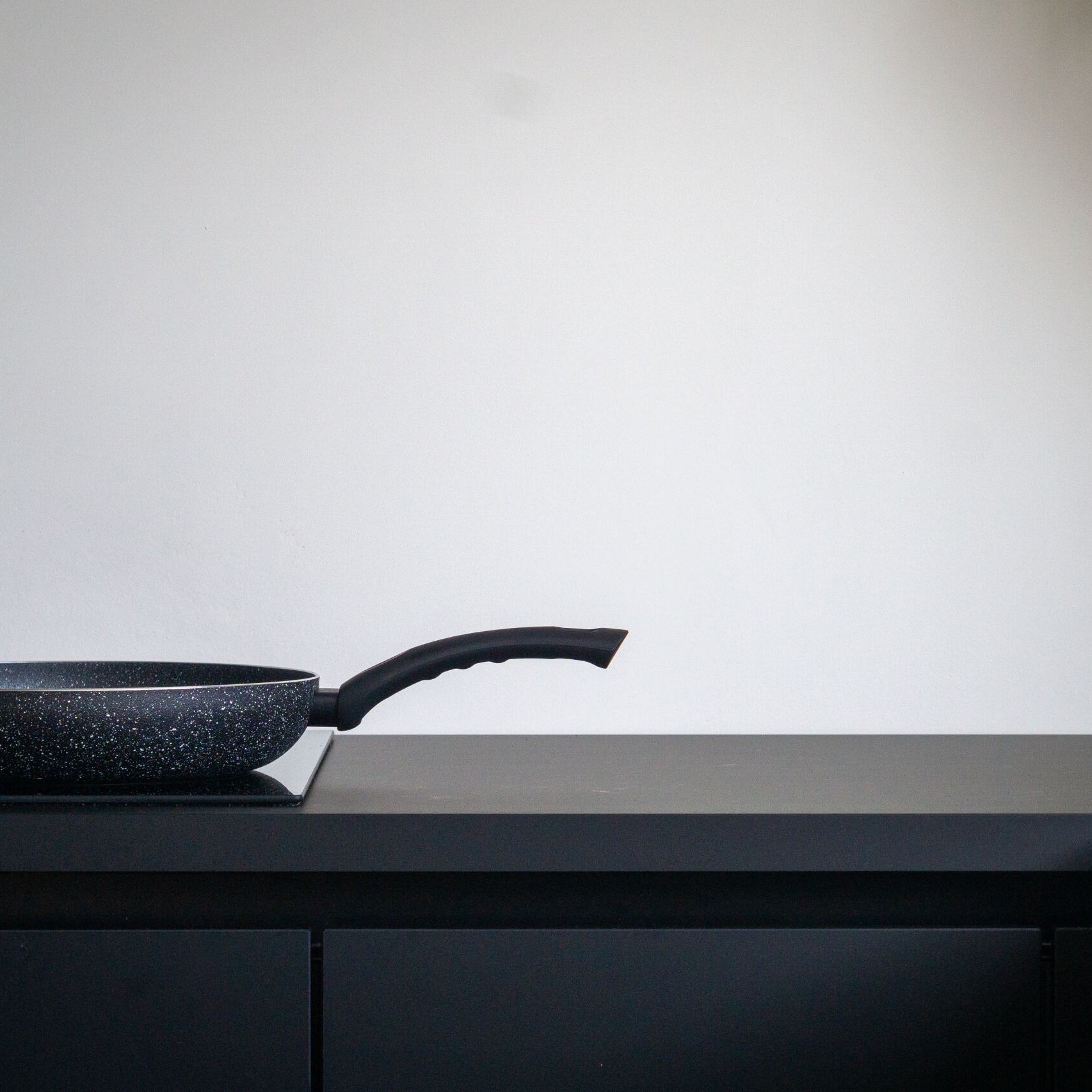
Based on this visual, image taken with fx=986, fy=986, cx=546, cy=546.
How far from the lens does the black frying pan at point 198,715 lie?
610 millimetres

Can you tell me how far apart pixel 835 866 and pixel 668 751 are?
33 centimetres

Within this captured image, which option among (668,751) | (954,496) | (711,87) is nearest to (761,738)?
(668,751)

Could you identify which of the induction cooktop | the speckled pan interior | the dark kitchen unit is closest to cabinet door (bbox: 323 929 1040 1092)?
the dark kitchen unit

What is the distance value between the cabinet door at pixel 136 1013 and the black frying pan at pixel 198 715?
10cm

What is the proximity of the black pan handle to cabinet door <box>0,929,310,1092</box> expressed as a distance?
178 millimetres

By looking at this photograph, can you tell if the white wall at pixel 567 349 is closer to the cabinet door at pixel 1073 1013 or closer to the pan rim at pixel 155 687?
the pan rim at pixel 155 687

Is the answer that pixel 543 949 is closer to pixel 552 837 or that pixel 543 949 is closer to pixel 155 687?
pixel 552 837

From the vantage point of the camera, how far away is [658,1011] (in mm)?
603

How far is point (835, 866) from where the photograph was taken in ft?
1.97

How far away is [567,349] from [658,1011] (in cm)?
82

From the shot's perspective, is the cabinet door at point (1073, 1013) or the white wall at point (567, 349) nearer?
the cabinet door at point (1073, 1013)

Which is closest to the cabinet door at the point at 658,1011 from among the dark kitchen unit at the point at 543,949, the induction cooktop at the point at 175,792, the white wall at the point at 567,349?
the dark kitchen unit at the point at 543,949

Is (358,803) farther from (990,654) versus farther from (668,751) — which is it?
(990,654)

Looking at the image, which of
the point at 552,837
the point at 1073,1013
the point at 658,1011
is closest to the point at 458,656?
the point at 552,837
